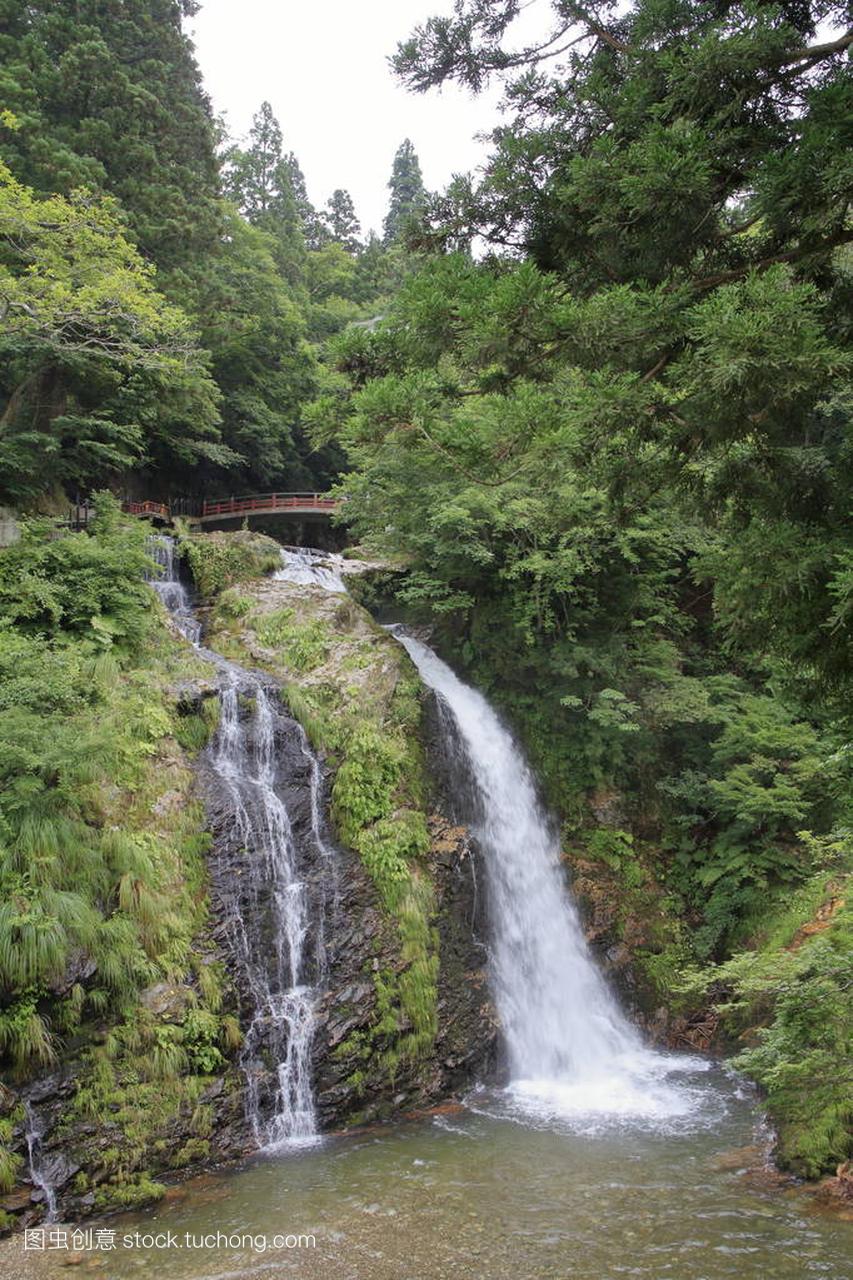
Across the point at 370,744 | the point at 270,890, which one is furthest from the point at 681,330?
the point at 370,744

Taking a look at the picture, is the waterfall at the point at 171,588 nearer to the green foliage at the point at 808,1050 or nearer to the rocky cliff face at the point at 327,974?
the rocky cliff face at the point at 327,974

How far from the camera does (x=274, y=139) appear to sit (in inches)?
1689

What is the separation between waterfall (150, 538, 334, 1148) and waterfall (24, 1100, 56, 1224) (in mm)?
1854

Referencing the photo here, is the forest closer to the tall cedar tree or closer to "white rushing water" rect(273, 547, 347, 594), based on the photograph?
"white rushing water" rect(273, 547, 347, 594)

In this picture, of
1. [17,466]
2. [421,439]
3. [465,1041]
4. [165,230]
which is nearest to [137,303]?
[17,466]

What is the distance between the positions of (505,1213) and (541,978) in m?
4.70

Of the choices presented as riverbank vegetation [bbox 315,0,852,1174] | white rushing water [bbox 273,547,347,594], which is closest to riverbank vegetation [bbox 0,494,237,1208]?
riverbank vegetation [bbox 315,0,852,1174]

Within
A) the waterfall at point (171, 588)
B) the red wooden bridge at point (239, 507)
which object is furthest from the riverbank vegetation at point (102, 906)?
the red wooden bridge at point (239, 507)

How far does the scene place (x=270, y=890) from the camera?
9.26m

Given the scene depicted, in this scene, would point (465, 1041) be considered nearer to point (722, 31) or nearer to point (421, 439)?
point (421, 439)

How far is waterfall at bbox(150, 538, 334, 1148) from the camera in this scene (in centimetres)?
794

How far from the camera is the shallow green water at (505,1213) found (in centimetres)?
536

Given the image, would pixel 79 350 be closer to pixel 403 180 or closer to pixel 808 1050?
pixel 808 1050

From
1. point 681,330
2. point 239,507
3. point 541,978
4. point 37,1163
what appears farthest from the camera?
point 239,507
